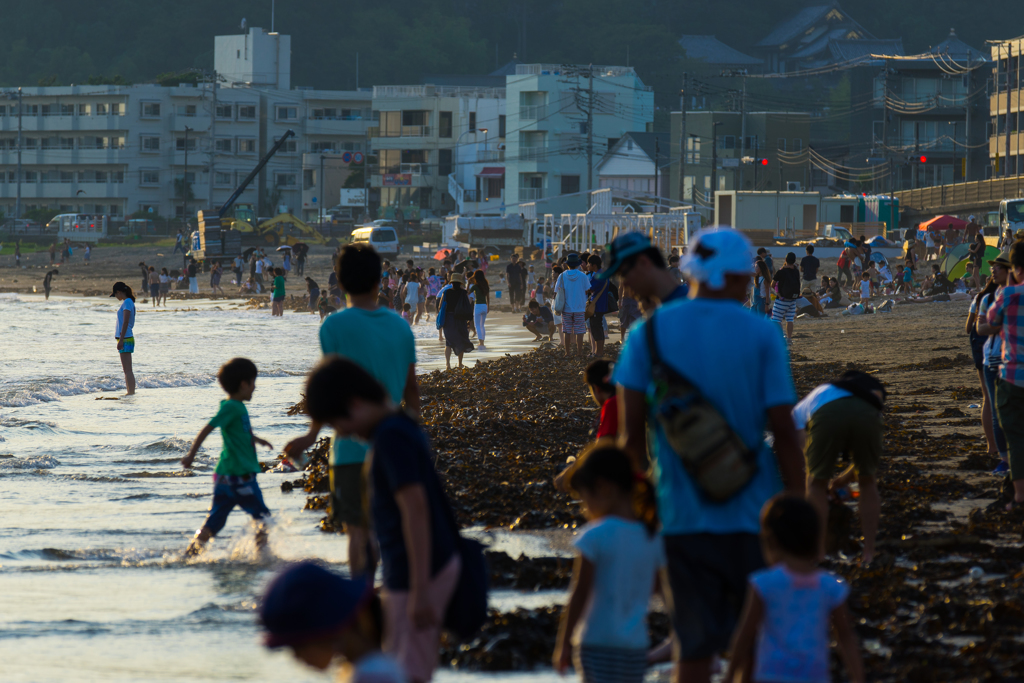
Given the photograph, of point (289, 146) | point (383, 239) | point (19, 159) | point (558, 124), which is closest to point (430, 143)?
point (558, 124)

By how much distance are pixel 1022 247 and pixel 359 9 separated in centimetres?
11113

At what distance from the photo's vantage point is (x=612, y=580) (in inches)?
134

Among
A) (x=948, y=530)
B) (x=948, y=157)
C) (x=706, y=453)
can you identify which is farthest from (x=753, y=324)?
(x=948, y=157)

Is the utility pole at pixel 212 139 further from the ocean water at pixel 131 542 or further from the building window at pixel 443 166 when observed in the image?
the ocean water at pixel 131 542

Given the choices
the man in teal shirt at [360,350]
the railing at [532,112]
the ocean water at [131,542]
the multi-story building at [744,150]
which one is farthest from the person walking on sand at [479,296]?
the railing at [532,112]

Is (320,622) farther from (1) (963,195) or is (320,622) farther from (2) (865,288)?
(1) (963,195)

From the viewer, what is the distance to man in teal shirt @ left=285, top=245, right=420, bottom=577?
16.5 feet

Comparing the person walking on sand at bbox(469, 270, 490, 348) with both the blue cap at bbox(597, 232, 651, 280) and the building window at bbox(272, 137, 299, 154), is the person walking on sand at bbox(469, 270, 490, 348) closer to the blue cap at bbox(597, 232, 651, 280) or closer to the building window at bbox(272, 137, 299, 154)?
the blue cap at bbox(597, 232, 651, 280)

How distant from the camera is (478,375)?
1708 centimetres

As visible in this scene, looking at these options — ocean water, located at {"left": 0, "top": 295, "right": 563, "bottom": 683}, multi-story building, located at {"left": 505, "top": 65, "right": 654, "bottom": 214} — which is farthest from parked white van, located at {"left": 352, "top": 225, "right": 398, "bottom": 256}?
ocean water, located at {"left": 0, "top": 295, "right": 563, "bottom": 683}

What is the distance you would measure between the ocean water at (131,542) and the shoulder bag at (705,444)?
6.07 feet

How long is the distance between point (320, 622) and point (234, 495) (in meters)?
4.81

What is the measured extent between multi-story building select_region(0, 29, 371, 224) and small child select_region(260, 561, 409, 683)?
82906mm

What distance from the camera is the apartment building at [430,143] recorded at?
81.6m
